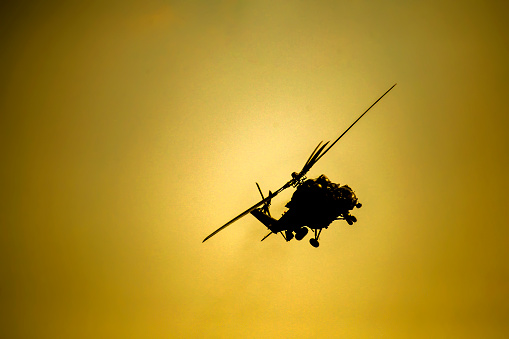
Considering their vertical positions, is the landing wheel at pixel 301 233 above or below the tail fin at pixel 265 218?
below

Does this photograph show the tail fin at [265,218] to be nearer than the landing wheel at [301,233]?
No

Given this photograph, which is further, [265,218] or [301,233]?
[265,218]

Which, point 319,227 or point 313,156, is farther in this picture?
point 319,227

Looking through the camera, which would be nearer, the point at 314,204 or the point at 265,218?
the point at 314,204

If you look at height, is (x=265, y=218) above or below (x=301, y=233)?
above

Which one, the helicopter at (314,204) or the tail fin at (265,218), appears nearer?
the helicopter at (314,204)

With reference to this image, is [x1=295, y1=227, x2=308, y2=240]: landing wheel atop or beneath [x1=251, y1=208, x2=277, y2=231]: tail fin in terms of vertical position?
beneath

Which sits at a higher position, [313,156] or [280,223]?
[313,156]

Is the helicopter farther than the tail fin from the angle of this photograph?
No

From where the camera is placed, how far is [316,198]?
18.3 meters

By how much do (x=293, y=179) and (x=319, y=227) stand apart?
3500 mm

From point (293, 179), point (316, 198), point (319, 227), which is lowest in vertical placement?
point (319, 227)

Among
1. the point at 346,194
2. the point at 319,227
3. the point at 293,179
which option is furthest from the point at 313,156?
the point at 319,227

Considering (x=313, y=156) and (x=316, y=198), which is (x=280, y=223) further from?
(x=313, y=156)
